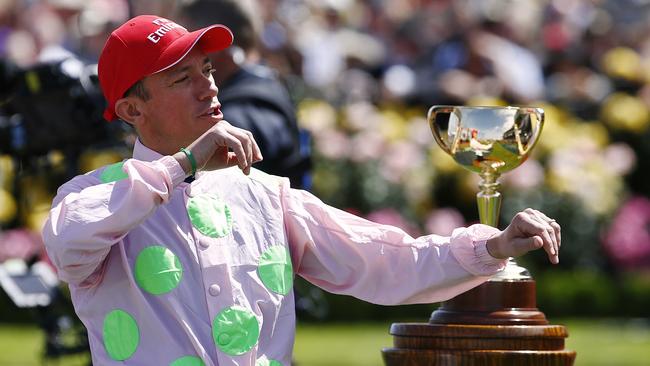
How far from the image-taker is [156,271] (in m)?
4.16

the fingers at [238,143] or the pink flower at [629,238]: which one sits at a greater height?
the fingers at [238,143]

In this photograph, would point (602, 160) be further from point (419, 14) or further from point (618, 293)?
point (419, 14)

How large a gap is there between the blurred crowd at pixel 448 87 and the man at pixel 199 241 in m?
6.20

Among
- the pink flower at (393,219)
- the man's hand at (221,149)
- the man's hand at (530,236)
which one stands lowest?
the pink flower at (393,219)

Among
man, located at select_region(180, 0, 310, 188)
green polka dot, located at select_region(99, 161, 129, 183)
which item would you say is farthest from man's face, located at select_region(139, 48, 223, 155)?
man, located at select_region(180, 0, 310, 188)

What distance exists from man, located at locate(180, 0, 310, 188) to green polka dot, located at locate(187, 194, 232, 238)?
5.45 ft

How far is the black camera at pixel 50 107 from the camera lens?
253 inches

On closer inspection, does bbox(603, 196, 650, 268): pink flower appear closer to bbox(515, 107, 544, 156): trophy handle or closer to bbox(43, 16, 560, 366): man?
bbox(515, 107, 544, 156): trophy handle

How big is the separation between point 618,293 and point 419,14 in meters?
4.56

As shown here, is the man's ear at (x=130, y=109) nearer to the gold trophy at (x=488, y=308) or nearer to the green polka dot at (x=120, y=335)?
the green polka dot at (x=120, y=335)

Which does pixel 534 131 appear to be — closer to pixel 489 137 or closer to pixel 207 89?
pixel 489 137

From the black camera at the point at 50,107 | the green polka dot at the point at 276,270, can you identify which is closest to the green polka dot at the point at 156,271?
the green polka dot at the point at 276,270

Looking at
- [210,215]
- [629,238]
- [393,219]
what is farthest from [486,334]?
[629,238]

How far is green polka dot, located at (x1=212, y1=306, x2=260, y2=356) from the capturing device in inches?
163
